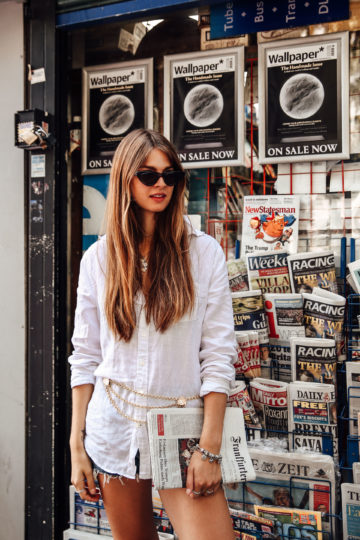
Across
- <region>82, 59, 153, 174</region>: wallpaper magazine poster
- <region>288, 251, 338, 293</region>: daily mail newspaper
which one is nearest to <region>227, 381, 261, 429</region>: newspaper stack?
<region>288, 251, 338, 293</region>: daily mail newspaper

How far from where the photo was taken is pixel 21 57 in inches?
102

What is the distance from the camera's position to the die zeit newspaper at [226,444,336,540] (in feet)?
6.19

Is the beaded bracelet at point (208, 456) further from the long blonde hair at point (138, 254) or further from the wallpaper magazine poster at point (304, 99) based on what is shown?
the wallpaper magazine poster at point (304, 99)

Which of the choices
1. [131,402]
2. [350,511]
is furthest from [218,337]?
[350,511]

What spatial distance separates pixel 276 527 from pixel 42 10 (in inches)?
102

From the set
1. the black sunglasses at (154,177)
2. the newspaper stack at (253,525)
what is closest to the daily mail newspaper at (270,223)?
the black sunglasses at (154,177)

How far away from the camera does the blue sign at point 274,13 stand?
2.18m

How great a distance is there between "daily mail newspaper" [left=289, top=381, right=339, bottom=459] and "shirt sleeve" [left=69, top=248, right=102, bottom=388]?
2.92 feet

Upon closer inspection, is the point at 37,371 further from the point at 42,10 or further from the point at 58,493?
the point at 42,10

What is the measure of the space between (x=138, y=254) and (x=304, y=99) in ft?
4.22

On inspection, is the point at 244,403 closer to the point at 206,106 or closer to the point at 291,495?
the point at 291,495

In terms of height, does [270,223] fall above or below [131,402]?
above

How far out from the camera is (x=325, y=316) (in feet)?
6.95

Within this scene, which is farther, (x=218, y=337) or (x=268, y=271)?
(x=268, y=271)
